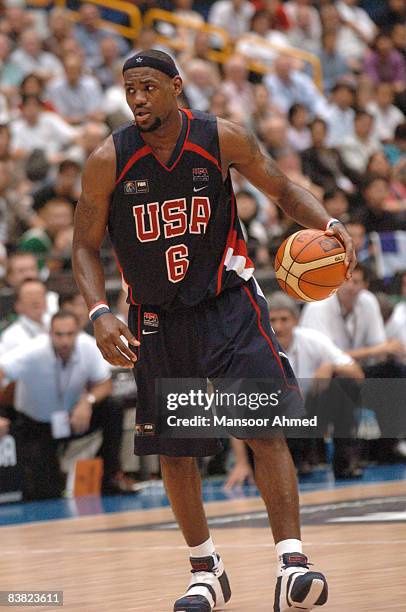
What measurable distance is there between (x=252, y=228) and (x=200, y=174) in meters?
9.02

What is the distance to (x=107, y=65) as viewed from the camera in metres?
18.2

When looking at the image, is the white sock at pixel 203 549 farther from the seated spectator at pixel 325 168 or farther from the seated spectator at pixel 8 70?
the seated spectator at pixel 8 70

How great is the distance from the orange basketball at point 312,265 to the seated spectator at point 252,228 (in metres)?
7.91

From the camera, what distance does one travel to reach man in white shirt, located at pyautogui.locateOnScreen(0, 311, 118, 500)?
11.3 m

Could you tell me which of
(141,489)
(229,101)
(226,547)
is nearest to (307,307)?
(141,489)

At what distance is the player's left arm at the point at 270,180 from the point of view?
225 inches

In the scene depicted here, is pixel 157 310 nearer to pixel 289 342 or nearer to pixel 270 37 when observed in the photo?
pixel 289 342

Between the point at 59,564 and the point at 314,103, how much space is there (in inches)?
526

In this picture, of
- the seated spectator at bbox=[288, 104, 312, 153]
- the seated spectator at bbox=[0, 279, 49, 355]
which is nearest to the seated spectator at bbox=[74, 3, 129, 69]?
the seated spectator at bbox=[288, 104, 312, 153]

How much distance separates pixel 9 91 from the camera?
645 inches

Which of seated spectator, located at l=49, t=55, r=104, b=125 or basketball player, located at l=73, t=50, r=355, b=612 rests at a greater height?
basketball player, located at l=73, t=50, r=355, b=612

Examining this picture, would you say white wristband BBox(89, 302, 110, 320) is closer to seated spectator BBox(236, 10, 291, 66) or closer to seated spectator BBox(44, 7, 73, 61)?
seated spectator BBox(44, 7, 73, 61)

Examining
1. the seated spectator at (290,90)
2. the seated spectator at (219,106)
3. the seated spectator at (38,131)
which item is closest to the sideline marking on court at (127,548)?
the seated spectator at (38,131)

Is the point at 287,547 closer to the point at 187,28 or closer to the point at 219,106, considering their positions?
the point at 219,106
